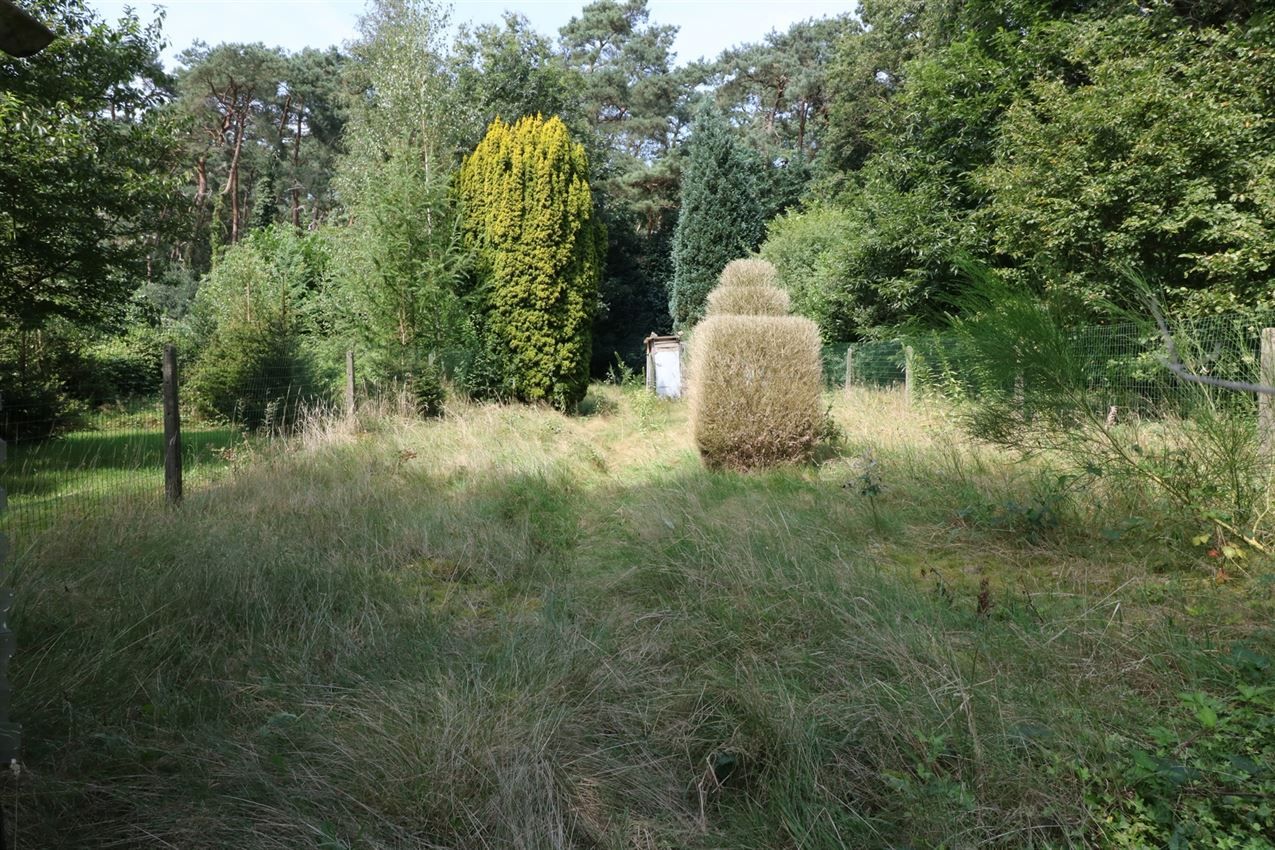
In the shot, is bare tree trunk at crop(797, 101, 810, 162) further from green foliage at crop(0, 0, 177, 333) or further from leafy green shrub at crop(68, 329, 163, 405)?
green foliage at crop(0, 0, 177, 333)

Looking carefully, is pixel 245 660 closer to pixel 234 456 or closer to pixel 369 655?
pixel 369 655

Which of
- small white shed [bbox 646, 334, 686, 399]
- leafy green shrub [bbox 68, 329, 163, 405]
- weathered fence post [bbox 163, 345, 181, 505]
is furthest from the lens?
small white shed [bbox 646, 334, 686, 399]

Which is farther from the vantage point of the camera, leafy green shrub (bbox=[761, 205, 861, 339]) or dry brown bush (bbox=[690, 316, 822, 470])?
leafy green shrub (bbox=[761, 205, 861, 339])

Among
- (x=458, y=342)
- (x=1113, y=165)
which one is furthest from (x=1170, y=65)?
(x=458, y=342)

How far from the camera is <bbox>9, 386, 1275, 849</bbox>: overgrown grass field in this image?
1.94 metres

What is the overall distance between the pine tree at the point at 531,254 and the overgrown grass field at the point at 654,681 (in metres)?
6.27

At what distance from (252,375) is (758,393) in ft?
24.0

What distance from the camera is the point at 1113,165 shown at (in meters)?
8.76

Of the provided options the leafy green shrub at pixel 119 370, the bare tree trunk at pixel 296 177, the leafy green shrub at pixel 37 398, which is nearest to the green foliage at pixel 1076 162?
the leafy green shrub at pixel 37 398

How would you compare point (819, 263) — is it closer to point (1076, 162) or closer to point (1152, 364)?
point (1076, 162)

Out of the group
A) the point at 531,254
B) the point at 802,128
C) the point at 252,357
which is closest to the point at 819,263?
the point at 531,254

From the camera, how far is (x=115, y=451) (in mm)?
6070

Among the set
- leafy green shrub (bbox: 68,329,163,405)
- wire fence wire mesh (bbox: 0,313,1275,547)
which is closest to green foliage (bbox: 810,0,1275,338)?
wire fence wire mesh (bbox: 0,313,1275,547)

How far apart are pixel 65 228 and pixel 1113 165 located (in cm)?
1225
